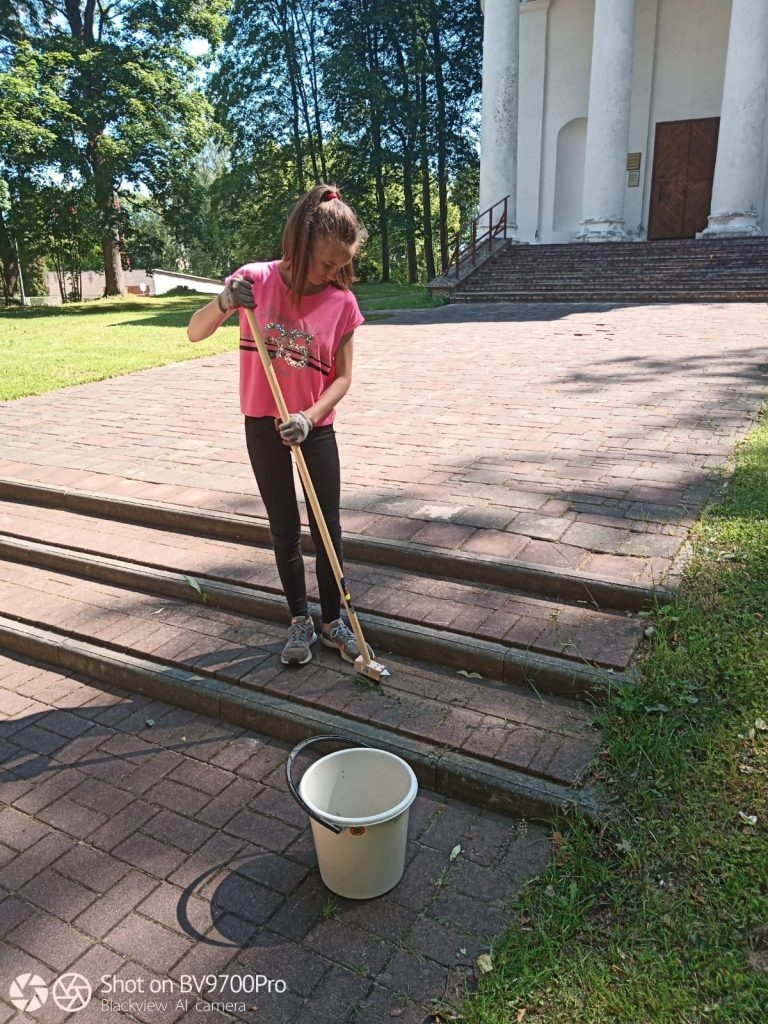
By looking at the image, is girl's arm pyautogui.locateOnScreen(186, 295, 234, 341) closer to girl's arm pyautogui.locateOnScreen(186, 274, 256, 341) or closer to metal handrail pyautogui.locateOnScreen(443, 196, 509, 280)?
girl's arm pyautogui.locateOnScreen(186, 274, 256, 341)

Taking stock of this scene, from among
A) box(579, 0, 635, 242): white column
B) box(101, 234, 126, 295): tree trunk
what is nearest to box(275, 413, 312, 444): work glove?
box(579, 0, 635, 242): white column

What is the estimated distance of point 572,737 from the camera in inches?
118

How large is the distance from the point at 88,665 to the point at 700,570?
3.12 meters

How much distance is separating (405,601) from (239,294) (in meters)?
1.76

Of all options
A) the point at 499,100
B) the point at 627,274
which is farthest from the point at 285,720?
the point at 499,100

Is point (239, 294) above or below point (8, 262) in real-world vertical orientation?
below

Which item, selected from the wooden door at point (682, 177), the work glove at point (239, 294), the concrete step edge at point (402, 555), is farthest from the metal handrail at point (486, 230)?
the work glove at point (239, 294)

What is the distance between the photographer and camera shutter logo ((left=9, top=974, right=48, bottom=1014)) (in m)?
2.19

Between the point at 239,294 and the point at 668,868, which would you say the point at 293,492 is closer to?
the point at 239,294

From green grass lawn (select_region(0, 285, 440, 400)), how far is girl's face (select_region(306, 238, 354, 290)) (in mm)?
7432

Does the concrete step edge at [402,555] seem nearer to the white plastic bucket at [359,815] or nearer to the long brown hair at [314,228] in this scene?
the white plastic bucket at [359,815]

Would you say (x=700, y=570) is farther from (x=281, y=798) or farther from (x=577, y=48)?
(x=577, y=48)

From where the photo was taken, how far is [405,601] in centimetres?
388

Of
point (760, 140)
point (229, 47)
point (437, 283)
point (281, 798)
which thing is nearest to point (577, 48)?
point (760, 140)
